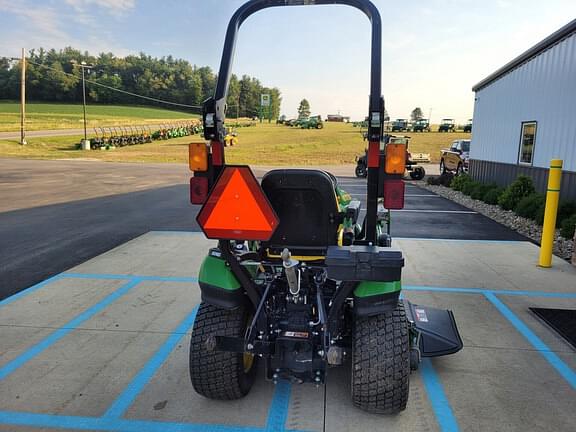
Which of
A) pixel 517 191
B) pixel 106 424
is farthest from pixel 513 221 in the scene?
pixel 106 424

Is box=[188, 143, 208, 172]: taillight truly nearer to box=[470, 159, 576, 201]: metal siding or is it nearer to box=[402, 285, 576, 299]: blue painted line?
box=[402, 285, 576, 299]: blue painted line

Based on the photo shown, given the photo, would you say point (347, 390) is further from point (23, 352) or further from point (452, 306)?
point (23, 352)

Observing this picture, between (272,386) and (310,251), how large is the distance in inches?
41.4

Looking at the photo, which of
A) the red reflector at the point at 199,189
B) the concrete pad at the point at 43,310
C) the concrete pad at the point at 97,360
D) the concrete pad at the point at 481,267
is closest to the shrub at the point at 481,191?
the concrete pad at the point at 481,267

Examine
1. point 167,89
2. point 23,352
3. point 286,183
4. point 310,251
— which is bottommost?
point 23,352

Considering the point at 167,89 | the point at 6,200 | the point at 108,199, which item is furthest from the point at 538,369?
the point at 167,89

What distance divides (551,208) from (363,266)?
15.1ft

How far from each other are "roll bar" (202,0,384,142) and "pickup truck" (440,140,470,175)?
17169 mm

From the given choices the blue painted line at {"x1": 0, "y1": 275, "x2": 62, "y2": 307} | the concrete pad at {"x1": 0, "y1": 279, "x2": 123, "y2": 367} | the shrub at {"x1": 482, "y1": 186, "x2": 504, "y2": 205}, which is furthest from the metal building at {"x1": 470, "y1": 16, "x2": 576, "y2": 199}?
the blue painted line at {"x1": 0, "y1": 275, "x2": 62, "y2": 307}

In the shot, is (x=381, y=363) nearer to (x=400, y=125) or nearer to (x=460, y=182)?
(x=460, y=182)

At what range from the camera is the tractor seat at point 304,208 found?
8.48 ft

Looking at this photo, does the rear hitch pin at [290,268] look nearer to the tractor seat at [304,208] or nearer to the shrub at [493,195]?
the tractor seat at [304,208]

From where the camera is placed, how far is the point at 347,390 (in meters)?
2.91

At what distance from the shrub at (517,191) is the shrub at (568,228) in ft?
8.22
